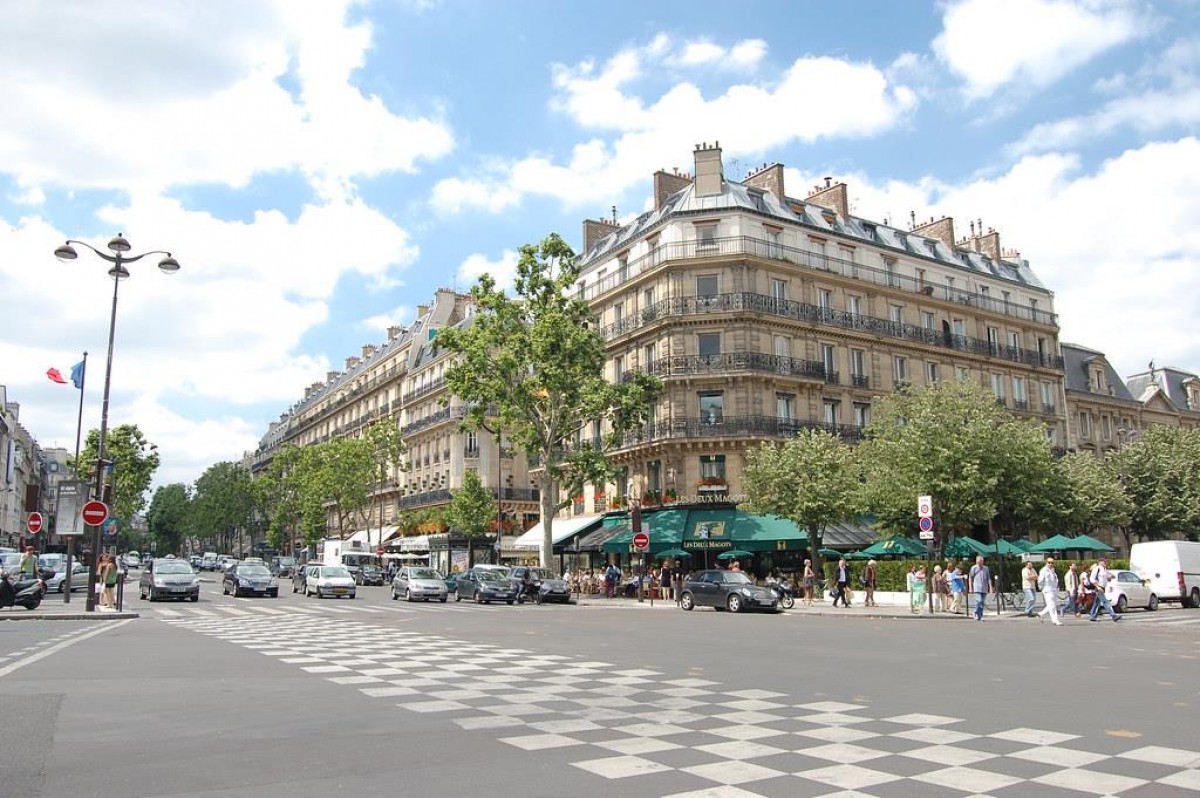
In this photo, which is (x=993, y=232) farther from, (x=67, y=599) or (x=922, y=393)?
(x=67, y=599)

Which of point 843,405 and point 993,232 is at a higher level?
point 993,232

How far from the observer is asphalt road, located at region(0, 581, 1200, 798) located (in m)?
6.14

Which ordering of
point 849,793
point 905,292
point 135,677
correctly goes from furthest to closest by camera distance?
1. point 905,292
2. point 135,677
3. point 849,793

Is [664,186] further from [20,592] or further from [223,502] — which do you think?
[223,502]

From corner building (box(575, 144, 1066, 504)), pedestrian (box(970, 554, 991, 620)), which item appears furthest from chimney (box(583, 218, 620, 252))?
pedestrian (box(970, 554, 991, 620))

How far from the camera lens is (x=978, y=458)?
103 feet

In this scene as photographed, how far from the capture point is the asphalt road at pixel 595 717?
6.14 m

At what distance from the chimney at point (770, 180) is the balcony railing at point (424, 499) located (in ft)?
93.7

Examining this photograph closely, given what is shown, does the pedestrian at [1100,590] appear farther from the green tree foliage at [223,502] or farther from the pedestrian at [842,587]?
the green tree foliage at [223,502]

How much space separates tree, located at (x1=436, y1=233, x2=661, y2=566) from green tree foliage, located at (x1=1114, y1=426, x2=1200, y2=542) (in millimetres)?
23250

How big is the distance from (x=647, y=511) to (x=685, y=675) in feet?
91.7

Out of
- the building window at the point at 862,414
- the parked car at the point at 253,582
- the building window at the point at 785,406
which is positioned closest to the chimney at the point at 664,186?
the building window at the point at 785,406

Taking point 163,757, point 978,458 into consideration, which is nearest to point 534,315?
point 978,458

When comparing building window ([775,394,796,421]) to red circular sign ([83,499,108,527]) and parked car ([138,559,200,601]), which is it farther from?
red circular sign ([83,499,108,527])
